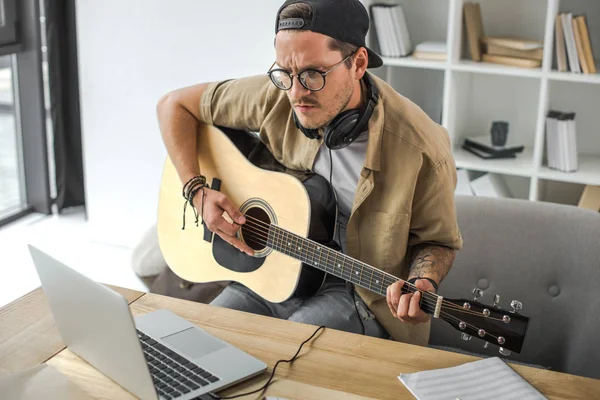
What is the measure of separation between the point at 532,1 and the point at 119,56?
5.60ft

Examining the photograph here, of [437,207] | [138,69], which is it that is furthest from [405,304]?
[138,69]

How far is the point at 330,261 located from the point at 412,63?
4.78ft

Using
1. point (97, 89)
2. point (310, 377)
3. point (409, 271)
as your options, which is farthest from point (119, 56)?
point (310, 377)

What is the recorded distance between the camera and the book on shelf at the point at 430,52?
296 centimetres

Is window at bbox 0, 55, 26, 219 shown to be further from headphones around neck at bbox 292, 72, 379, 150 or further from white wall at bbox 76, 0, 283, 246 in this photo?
headphones around neck at bbox 292, 72, 379, 150

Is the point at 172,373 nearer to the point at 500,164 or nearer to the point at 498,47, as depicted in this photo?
the point at 500,164

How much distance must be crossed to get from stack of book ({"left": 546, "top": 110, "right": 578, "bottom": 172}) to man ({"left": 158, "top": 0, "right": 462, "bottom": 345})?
1.18m

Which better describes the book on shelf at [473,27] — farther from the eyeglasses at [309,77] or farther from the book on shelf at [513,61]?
the eyeglasses at [309,77]

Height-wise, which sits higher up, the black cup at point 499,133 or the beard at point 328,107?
the beard at point 328,107

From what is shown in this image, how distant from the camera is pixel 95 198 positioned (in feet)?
12.0

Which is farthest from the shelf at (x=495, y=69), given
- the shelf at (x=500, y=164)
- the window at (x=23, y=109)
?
the window at (x=23, y=109)

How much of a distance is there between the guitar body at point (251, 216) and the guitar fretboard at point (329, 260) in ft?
0.07

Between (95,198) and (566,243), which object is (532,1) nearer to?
(566,243)

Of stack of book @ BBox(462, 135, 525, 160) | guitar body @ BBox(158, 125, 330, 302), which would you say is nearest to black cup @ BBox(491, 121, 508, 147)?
stack of book @ BBox(462, 135, 525, 160)
